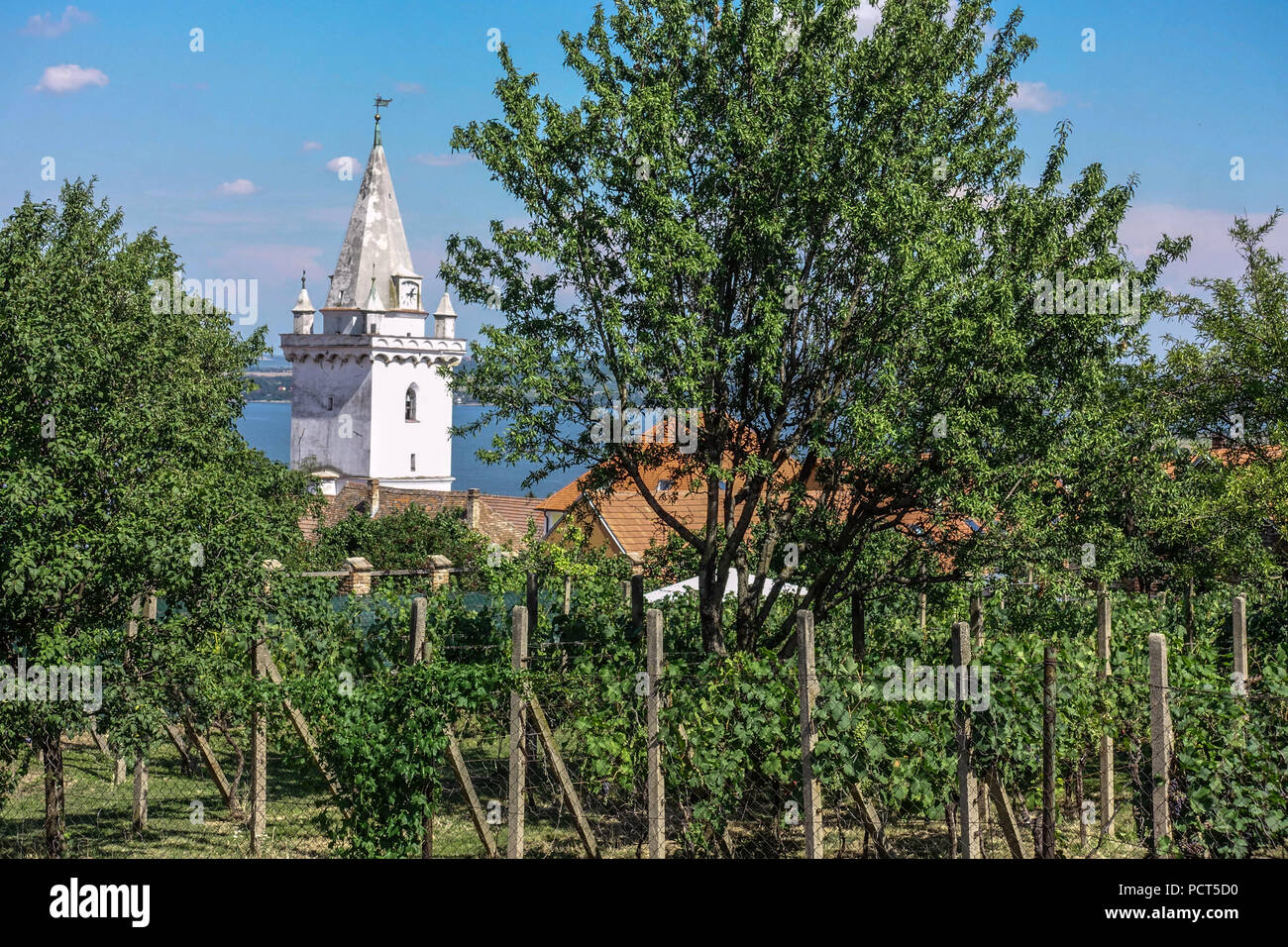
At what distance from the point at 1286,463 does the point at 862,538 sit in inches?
331

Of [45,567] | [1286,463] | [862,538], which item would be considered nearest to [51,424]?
[45,567]

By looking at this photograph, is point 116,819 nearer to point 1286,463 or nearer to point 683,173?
point 683,173

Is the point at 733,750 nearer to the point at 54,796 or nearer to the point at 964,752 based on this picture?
the point at 964,752

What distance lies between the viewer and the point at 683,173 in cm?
1117

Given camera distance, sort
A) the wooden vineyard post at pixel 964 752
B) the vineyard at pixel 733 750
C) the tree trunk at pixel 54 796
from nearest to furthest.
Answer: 1. the wooden vineyard post at pixel 964 752
2. the vineyard at pixel 733 750
3. the tree trunk at pixel 54 796

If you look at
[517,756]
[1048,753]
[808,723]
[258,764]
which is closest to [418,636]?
[517,756]

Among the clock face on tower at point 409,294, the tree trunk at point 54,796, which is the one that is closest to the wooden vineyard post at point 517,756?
the tree trunk at point 54,796

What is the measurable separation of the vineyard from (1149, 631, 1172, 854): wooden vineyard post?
0.02 meters

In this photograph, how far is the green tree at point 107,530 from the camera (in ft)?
26.1

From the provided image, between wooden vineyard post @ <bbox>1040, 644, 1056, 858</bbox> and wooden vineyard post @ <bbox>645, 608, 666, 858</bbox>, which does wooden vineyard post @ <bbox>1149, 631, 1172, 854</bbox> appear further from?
wooden vineyard post @ <bbox>645, 608, 666, 858</bbox>

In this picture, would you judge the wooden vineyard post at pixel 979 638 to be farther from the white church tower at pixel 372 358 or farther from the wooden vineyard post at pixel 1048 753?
the white church tower at pixel 372 358

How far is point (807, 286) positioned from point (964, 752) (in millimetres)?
5158

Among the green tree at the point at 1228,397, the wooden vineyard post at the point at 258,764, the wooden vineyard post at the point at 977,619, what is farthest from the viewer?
the green tree at the point at 1228,397

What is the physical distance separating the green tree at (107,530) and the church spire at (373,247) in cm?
7619
